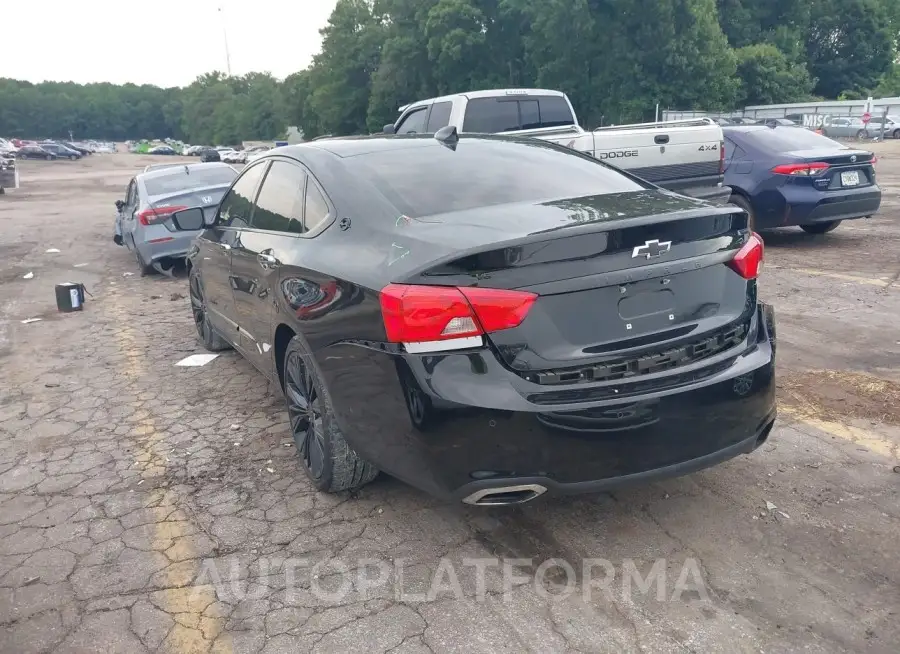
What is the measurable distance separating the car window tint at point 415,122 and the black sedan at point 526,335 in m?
7.61

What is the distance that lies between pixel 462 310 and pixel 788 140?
8462 mm

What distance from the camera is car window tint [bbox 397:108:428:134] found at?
11.0 metres

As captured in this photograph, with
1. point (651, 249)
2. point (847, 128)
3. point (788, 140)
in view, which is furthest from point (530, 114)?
point (847, 128)

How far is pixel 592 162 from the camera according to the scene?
167 inches

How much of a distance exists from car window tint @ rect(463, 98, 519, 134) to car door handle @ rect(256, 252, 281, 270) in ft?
20.5

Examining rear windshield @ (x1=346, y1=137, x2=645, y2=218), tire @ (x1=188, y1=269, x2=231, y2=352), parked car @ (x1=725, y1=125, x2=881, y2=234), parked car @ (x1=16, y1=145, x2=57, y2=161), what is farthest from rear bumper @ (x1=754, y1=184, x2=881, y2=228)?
parked car @ (x1=16, y1=145, x2=57, y2=161)

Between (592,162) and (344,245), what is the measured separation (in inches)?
63.6

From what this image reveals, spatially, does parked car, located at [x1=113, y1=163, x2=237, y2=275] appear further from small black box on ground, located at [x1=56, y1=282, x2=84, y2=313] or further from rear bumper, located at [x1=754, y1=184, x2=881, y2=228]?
rear bumper, located at [x1=754, y1=184, x2=881, y2=228]

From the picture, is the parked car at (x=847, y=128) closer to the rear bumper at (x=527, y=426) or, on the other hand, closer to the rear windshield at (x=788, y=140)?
the rear windshield at (x=788, y=140)

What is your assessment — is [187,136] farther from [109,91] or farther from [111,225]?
[111,225]

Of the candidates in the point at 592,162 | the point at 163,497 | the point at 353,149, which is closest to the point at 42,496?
the point at 163,497

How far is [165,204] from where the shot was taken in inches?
406

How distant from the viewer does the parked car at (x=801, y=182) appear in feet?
29.7

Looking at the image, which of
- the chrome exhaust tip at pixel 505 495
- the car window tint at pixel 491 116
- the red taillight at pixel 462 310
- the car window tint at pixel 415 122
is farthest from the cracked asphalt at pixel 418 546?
the car window tint at pixel 415 122
